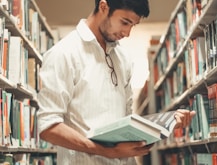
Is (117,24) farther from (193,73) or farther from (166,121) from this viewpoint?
(193,73)

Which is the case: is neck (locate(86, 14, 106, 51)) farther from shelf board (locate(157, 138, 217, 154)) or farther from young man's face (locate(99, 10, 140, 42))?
shelf board (locate(157, 138, 217, 154))

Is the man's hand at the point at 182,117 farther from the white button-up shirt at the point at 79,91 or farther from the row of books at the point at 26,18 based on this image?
the row of books at the point at 26,18

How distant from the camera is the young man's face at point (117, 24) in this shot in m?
1.58

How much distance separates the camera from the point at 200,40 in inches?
101

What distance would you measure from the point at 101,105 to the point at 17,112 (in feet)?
3.64

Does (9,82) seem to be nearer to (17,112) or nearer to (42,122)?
(17,112)

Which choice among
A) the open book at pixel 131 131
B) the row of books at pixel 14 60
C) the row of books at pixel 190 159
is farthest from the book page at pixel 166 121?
the row of books at pixel 14 60

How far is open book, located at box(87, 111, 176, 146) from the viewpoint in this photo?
1.25 meters

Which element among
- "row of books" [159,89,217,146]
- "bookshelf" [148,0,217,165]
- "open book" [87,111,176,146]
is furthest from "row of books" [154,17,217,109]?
"open book" [87,111,176,146]

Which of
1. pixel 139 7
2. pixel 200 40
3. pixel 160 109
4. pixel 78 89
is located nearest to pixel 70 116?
pixel 78 89

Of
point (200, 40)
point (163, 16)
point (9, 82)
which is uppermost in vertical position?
point (163, 16)

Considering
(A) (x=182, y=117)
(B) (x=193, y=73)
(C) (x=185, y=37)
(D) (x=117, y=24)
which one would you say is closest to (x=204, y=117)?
(B) (x=193, y=73)

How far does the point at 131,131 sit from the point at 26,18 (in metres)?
1.76

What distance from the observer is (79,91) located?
1480 millimetres
